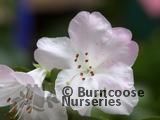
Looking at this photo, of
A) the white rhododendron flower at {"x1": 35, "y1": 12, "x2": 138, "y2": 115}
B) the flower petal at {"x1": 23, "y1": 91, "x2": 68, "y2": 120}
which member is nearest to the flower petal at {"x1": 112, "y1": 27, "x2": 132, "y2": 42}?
the white rhododendron flower at {"x1": 35, "y1": 12, "x2": 138, "y2": 115}

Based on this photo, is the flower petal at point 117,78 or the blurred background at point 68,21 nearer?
the flower petal at point 117,78

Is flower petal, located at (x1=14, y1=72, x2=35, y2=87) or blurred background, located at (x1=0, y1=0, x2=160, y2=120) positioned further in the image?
blurred background, located at (x1=0, y1=0, x2=160, y2=120)

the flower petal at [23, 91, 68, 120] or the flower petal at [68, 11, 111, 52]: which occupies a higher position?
the flower petal at [68, 11, 111, 52]

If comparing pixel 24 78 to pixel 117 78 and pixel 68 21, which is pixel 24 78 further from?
pixel 68 21

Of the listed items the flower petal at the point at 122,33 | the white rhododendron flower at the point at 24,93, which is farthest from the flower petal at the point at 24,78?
the flower petal at the point at 122,33

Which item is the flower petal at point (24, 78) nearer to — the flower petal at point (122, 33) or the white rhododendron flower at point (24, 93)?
the white rhododendron flower at point (24, 93)

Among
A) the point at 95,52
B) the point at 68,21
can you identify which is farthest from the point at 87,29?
the point at 68,21

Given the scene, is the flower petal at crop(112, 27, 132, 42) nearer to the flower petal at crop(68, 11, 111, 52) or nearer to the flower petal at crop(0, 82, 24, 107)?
the flower petal at crop(68, 11, 111, 52)
